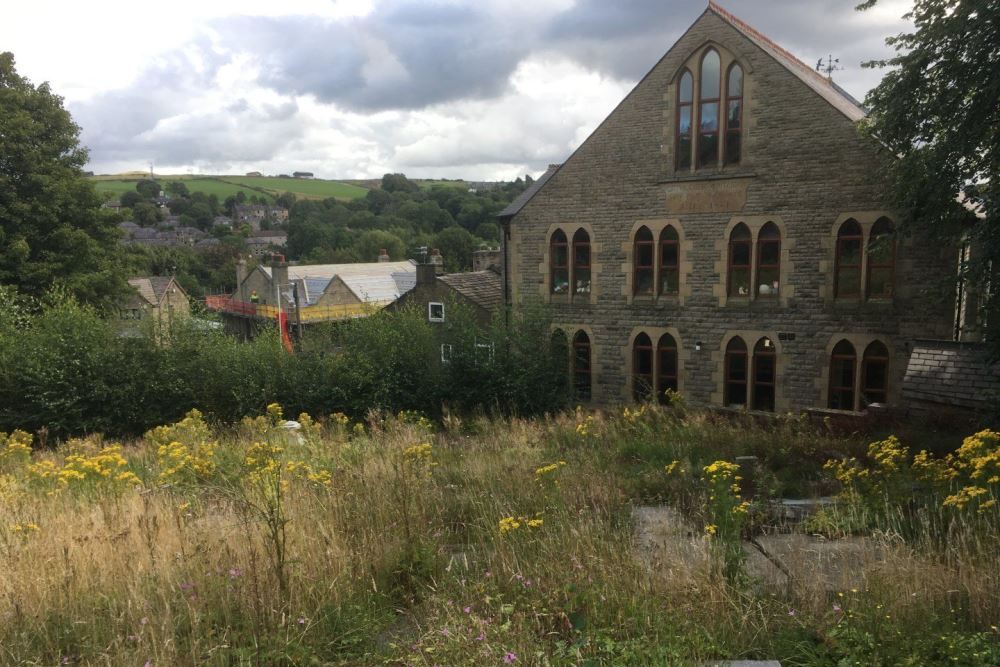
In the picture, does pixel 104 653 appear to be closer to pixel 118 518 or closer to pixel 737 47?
pixel 118 518

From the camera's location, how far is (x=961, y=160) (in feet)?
40.6

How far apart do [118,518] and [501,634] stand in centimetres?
348

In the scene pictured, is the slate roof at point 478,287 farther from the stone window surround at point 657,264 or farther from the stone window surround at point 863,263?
the stone window surround at point 863,263

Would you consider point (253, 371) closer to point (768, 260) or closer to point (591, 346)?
point (591, 346)

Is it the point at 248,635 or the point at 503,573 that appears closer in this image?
the point at 248,635

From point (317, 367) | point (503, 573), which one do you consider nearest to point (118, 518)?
point (503, 573)

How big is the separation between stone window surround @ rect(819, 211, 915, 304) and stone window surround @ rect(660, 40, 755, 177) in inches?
115

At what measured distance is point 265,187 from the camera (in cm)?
18588

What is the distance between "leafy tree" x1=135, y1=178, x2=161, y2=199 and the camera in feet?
564

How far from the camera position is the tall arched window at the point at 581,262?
66.1ft

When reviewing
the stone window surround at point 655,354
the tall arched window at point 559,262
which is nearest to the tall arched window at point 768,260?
the stone window surround at point 655,354

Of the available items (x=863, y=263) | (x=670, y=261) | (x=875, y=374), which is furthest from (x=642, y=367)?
(x=863, y=263)

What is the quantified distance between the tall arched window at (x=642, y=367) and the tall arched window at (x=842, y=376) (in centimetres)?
488

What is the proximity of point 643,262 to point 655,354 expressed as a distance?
279 cm
